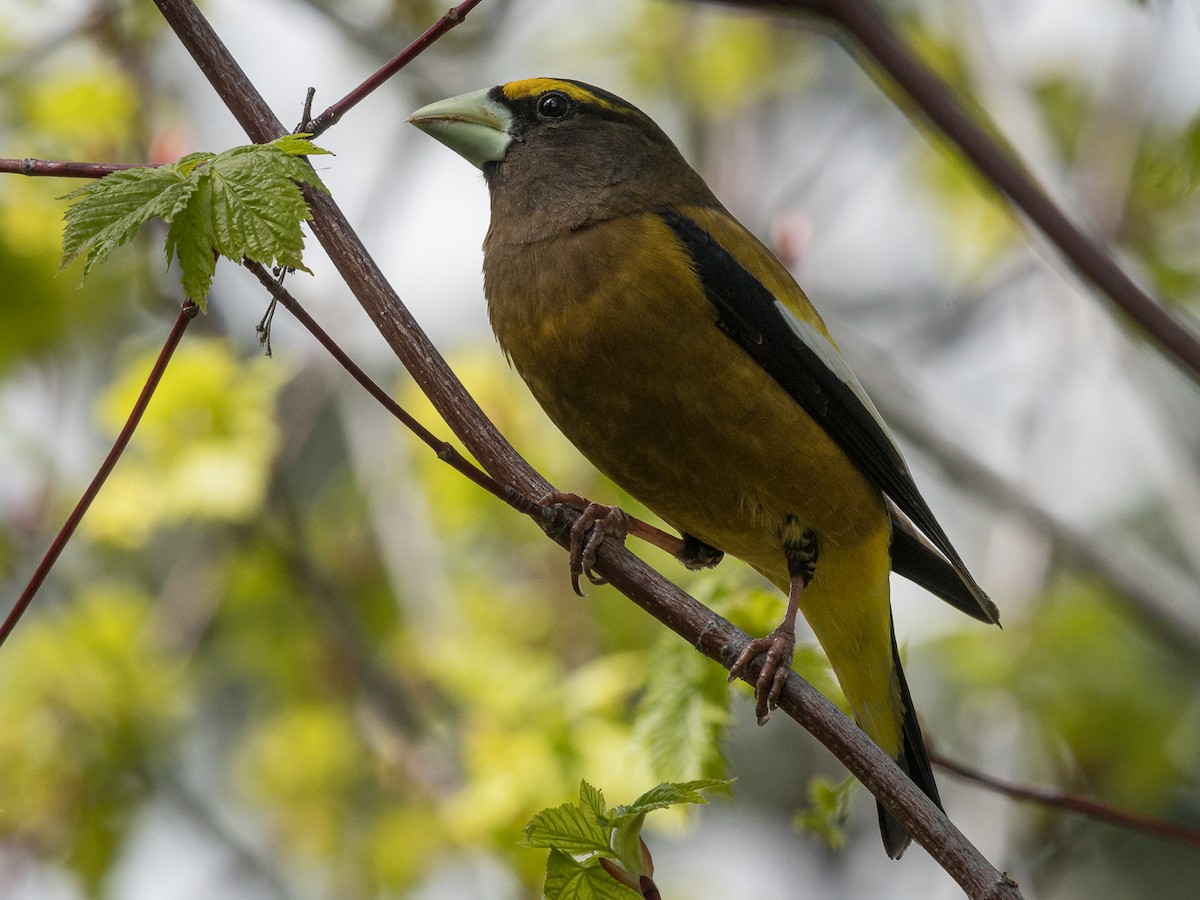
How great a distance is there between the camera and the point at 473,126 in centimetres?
358

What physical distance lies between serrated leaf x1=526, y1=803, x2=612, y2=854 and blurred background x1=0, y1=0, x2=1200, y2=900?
896 millimetres

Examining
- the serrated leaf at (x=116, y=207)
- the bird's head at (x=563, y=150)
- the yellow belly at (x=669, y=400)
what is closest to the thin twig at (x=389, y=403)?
the serrated leaf at (x=116, y=207)

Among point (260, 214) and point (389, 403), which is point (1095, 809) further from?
point (260, 214)


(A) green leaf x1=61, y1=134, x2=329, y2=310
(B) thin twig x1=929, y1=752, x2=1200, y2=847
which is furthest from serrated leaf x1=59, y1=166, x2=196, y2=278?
(B) thin twig x1=929, y1=752, x2=1200, y2=847

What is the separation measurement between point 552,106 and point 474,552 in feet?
11.3

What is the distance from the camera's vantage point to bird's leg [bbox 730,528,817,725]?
269 centimetres

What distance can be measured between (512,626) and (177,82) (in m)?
3.14

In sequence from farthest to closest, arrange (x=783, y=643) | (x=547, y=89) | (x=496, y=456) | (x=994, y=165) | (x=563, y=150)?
(x=547, y=89)
(x=563, y=150)
(x=783, y=643)
(x=496, y=456)
(x=994, y=165)

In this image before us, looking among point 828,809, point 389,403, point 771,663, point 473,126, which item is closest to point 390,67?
point 389,403

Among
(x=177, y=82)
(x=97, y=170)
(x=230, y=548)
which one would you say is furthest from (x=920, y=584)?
(x=177, y=82)

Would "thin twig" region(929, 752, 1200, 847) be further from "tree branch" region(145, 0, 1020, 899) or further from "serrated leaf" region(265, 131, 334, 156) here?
"serrated leaf" region(265, 131, 334, 156)

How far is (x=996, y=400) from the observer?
729 centimetres

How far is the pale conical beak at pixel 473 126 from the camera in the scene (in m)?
3.46

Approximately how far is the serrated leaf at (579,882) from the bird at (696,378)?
786 millimetres
